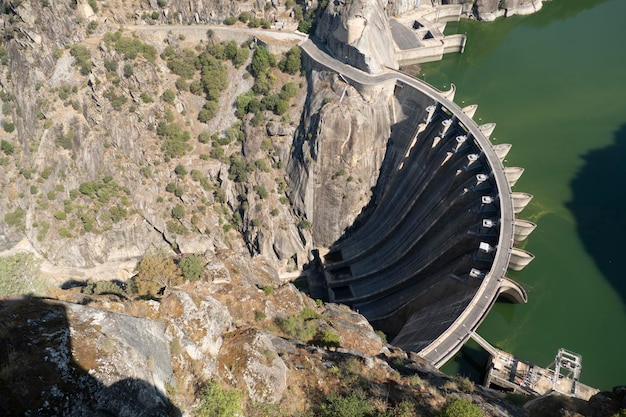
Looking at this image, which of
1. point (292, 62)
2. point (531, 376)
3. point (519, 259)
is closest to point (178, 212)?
point (292, 62)

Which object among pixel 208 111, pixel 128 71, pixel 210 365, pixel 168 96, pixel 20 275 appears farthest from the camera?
pixel 208 111

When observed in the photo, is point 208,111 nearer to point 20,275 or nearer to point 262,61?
point 262,61

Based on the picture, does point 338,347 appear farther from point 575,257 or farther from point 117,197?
point 117,197

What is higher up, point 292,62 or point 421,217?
point 292,62

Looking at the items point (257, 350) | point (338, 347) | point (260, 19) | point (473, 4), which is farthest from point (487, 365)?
point (473, 4)

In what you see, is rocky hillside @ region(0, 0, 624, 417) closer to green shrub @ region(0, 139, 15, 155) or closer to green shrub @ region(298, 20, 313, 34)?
green shrub @ region(0, 139, 15, 155)

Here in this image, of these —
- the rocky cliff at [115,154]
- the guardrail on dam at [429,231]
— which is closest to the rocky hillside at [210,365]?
the guardrail on dam at [429,231]

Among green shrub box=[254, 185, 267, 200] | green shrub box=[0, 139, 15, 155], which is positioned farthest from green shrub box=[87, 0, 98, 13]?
green shrub box=[254, 185, 267, 200]
